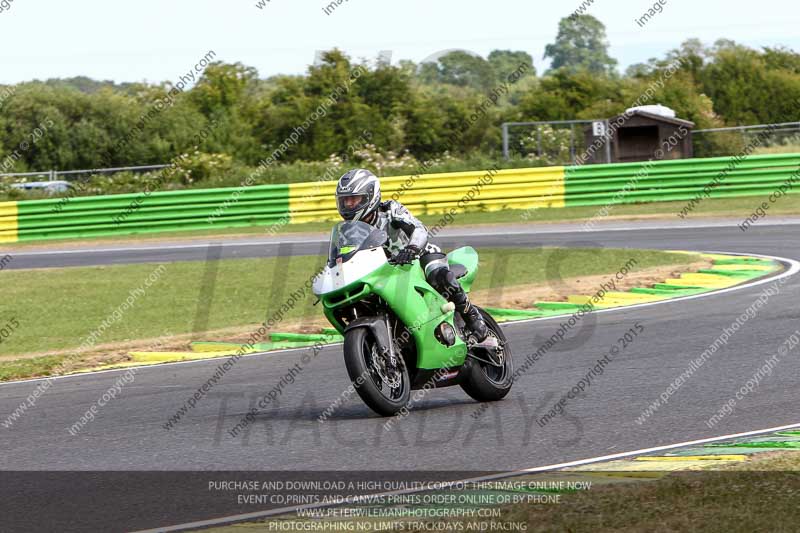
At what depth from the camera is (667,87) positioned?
4841 cm

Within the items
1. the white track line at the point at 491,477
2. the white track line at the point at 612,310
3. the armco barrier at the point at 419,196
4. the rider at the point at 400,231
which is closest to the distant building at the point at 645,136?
the armco barrier at the point at 419,196

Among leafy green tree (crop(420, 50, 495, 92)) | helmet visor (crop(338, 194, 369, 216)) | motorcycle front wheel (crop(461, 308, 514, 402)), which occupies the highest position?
leafy green tree (crop(420, 50, 495, 92))

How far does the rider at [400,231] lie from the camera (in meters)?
8.26

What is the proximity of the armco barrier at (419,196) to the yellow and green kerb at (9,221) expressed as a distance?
26 millimetres

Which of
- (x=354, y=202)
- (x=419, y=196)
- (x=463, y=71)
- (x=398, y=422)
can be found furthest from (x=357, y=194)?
(x=463, y=71)

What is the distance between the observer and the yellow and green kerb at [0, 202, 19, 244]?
30.5 m

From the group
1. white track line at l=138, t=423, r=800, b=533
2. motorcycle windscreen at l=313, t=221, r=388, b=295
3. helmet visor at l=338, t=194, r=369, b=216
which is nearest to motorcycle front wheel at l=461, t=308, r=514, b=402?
motorcycle windscreen at l=313, t=221, r=388, b=295

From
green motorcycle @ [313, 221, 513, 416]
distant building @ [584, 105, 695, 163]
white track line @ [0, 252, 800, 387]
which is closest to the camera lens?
green motorcycle @ [313, 221, 513, 416]

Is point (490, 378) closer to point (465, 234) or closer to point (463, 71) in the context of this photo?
point (465, 234)

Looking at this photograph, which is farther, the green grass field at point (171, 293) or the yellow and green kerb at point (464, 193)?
the yellow and green kerb at point (464, 193)

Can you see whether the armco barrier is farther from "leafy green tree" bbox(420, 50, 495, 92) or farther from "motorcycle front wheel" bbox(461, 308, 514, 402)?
"leafy green tree" bbox(420, 50, 495, 92)

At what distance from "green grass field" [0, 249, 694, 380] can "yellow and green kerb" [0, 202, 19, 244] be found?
8.52m

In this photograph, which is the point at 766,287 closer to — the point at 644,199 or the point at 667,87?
the point at 644,199

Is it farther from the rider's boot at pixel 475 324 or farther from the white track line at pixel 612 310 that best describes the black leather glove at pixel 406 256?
the white track line at pixel 612 310
